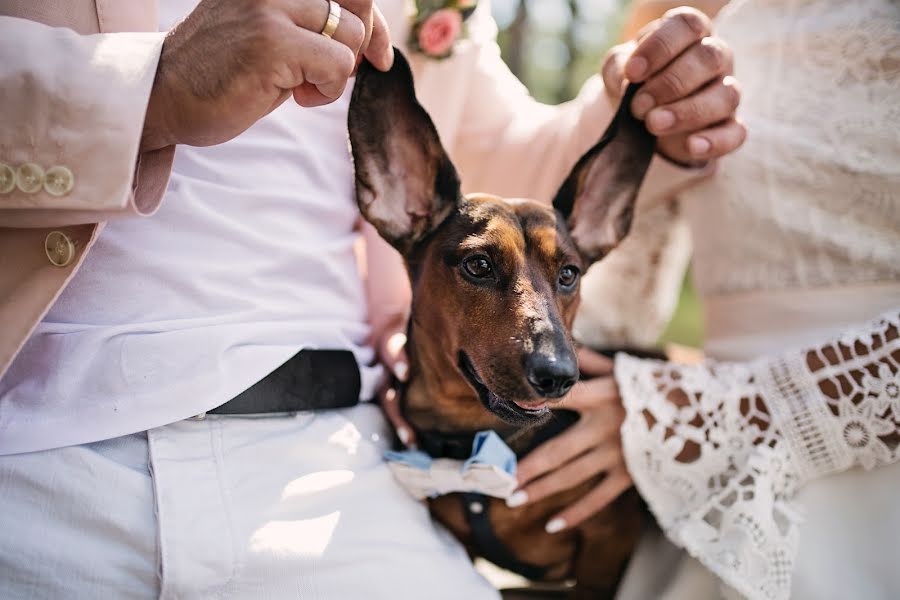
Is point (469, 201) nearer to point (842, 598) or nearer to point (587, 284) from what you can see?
point (587, 284)

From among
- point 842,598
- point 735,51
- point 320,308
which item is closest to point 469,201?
point 320,308

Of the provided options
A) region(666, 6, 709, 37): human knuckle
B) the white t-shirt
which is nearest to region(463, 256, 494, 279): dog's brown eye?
the white t-shirt

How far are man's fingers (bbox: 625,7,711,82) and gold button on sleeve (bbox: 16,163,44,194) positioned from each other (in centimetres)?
141

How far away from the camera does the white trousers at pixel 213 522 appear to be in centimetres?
136

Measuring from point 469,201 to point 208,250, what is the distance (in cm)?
78

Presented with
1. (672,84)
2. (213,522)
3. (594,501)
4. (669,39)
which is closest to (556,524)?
(594,501)

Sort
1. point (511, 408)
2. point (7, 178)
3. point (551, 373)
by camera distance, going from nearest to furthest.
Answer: point (7, 178) < point (551, 373) < point (511, 408)

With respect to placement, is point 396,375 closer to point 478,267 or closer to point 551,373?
point 478,267

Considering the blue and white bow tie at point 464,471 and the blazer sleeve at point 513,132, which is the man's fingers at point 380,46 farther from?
the blue and white bow tie at point 464,471

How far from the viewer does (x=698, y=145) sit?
1.90 m

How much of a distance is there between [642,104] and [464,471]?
42.7 inches

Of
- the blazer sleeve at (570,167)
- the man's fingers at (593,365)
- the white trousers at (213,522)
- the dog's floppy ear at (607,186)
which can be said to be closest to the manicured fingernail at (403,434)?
the white trousers at (213,522)

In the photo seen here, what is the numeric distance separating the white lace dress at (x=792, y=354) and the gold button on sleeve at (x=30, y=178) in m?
1.45

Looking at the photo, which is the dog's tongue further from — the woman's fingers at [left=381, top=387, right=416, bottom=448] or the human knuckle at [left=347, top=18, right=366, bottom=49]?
the human knuckle at [left=347, top=18, right=366, bottom=49]
